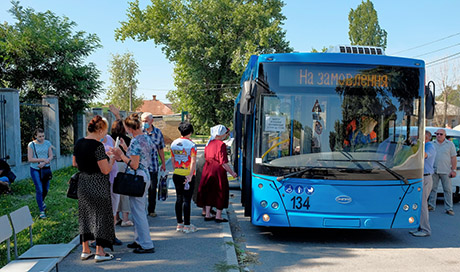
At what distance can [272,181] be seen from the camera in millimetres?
6613

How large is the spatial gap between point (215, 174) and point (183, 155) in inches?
40.2

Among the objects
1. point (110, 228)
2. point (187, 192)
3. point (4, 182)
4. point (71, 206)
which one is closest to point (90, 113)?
point (4, 182)

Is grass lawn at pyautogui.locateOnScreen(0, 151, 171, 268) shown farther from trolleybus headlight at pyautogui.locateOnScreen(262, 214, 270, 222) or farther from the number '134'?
the number '134'

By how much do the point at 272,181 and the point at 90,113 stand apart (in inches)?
610

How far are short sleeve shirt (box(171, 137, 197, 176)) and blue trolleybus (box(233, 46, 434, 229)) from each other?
3.27 feet

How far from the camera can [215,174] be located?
7676mm

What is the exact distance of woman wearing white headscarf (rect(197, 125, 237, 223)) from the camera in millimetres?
7469

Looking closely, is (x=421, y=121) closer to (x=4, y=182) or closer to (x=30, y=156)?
(x=30, y=156)

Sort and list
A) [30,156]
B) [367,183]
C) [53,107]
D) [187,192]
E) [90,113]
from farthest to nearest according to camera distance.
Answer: [90,113] < [53,107] < [30,156] < [187,192] < [367,183]

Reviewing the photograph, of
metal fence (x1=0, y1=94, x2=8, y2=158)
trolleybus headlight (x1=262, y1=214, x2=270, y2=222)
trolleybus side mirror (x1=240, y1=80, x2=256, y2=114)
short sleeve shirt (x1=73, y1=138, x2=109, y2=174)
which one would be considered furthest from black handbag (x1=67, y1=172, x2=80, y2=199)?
metal fence (x1=0, y1=94, x2=8, y2=158)

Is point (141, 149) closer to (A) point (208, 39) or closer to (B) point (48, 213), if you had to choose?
(B) point (48, 213)

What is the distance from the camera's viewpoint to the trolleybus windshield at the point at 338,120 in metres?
6.52

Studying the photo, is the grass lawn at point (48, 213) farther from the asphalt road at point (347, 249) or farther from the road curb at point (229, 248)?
the asphalt road at point (347, 249)

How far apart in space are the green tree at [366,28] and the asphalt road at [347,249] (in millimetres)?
54613
